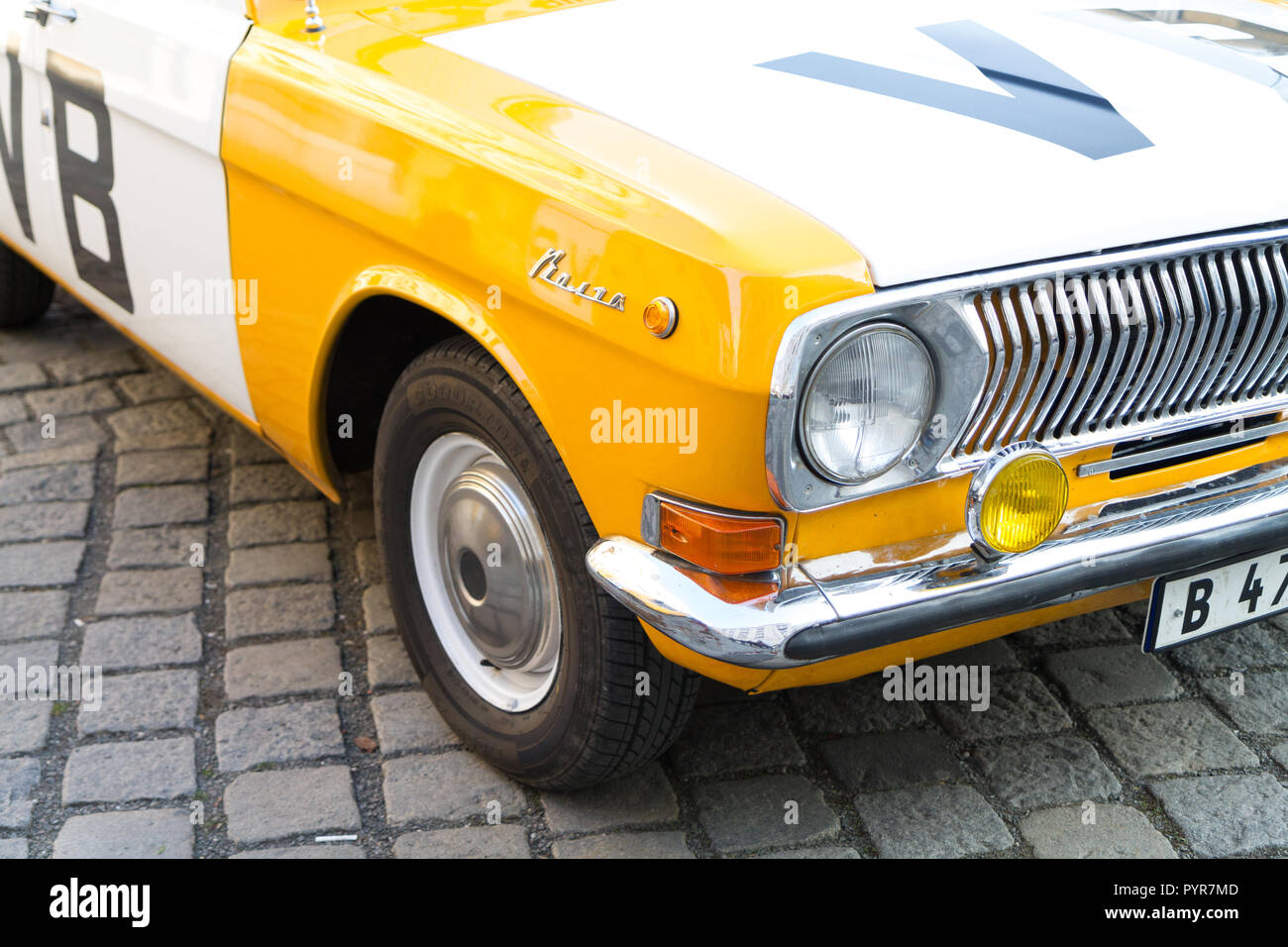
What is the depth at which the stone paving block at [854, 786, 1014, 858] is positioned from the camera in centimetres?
235

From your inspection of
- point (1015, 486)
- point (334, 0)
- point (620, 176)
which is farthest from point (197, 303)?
point (1015, 486)

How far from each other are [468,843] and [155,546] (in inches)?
58.8

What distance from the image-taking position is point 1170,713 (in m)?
2.70

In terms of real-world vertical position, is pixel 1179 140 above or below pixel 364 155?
above

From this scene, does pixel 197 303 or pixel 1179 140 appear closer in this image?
pixel 1179 140

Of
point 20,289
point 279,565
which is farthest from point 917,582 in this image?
point 20,289

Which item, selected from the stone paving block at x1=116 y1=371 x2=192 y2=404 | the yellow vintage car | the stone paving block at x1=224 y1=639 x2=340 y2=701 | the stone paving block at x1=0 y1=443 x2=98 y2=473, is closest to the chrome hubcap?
the yellow vintage car

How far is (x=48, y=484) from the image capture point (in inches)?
145

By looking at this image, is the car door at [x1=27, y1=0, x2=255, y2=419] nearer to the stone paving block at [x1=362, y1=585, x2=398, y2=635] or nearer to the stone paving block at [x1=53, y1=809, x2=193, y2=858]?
the stone paving block at [x1=362, y1=585, x2=398, y2=635]

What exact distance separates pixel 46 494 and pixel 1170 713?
10.1 feet

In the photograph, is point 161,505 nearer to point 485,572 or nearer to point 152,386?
point 152,386

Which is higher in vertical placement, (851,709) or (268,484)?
(851,709)
